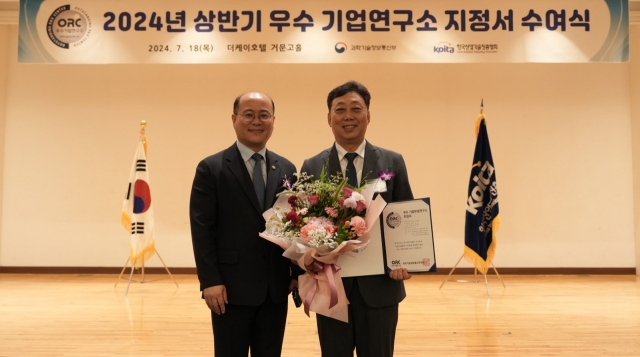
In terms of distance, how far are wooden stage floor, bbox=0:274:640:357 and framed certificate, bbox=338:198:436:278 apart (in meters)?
1.70

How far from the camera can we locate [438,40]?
5.94 metres

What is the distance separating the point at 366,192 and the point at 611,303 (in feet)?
14.5

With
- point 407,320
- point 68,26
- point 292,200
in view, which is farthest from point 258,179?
point 68,26

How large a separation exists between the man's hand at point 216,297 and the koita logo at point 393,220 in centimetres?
69

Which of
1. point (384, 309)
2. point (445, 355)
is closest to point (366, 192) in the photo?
point (384, 309)

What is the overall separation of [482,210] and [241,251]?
175 inches

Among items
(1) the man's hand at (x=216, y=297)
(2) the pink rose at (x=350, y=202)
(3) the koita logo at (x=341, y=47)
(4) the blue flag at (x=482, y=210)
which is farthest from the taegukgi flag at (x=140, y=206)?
(2) the pink rose at (x=350, y=202)

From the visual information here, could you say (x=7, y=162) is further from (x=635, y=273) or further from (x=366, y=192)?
(x=635, y=273)

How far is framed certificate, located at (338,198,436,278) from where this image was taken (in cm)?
202

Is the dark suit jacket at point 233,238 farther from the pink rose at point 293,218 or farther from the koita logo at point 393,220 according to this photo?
the koita logo at point 393,220

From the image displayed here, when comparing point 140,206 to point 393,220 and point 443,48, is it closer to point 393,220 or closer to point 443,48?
point 443,48

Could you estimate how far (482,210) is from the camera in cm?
606

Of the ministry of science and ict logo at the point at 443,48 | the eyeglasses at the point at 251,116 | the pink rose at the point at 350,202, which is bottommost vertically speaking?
the pink rose at the point at 350,202

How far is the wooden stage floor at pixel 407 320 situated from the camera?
145 inches
